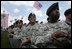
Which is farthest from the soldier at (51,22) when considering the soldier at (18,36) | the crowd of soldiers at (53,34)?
the soldier at (18,36)

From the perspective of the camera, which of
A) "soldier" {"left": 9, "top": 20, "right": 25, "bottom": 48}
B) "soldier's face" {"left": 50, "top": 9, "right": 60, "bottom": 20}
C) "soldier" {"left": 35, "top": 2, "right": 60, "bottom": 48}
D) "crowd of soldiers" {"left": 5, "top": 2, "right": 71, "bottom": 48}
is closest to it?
"crowd of soldiers" {"left": 5, "top": 2, "right": 71, "bottom": 48}

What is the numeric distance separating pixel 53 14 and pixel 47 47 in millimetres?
834

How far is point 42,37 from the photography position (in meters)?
4.72

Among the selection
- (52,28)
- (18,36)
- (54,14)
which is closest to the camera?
(52,28)

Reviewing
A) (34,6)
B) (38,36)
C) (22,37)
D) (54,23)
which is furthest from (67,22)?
(22,37)

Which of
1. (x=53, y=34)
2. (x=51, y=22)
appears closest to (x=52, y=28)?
(x=51, y=22)

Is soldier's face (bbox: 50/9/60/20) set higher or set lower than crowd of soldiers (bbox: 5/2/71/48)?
higher

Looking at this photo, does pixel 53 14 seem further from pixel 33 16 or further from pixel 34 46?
pixel 33 16

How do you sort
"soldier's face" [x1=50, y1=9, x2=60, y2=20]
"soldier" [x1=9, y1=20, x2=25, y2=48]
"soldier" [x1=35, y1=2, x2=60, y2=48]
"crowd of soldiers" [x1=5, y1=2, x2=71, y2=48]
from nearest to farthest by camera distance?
1. "crowd of soldiers" [x1=5, y1=2, x2=71, y2=48]
2. "soldier" [x1=35, y1=2, x2=60, y2=48]
3. "soldier's face" [x1=50, y1=9, x2=60, y2=20]
4. "soldier" [x1=9, y1=20, x2=25, y2=48]

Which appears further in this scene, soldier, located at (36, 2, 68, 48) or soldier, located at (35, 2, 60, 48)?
soldier, located at (35, 2, 60, 48)

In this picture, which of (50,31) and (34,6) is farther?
(34,6)

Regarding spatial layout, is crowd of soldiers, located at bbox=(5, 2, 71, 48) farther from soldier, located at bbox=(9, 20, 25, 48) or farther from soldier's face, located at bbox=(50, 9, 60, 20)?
soldier, located at bbox=(9, 20, 25, 48)

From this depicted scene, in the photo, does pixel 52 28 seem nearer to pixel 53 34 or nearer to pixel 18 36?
pixel 53 34

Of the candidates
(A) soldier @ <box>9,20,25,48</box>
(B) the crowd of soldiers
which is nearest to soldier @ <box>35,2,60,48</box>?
(B) the crowd of soldiers
